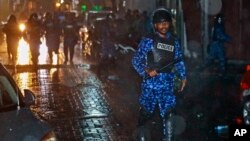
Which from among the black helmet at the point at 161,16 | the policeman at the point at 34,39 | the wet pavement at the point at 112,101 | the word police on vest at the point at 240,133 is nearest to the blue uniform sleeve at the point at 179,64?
the black helmet at the point at 161,16

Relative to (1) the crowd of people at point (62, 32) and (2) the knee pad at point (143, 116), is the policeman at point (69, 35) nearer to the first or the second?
(1) the crowd of people at point (62, 32)

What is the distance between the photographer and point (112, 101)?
11508mm

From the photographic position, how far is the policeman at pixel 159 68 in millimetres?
6656

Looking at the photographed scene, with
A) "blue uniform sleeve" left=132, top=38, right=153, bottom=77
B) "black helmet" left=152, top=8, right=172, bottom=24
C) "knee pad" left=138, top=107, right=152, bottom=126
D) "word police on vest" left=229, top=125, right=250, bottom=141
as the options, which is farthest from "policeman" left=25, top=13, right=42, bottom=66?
"word police on vest" left=229, top=125, right=250, bottom=141

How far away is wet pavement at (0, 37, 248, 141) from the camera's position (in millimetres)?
8711

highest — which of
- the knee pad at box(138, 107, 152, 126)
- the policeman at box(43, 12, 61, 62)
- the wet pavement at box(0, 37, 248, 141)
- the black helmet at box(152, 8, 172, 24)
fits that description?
the black helmet at box(152, 8, 172, 24)

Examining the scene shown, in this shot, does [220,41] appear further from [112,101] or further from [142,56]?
[142,56]

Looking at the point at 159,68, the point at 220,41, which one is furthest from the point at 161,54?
the point at 220,41

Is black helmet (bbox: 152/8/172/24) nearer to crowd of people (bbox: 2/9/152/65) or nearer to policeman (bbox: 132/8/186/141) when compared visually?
policeman (bbox: 132/8/186/141)

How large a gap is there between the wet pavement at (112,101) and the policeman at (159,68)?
355mm

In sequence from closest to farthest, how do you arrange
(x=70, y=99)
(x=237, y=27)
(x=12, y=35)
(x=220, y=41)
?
(x=70, y=99) → (x=220, y=41) → (x=237, y=27) → (x=12, y=35)

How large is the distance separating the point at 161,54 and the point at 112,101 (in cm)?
496

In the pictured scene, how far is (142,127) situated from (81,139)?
1.67 meters

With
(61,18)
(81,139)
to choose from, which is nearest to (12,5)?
(61,18)
